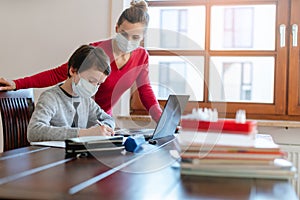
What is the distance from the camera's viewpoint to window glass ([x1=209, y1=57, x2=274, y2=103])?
243 cm

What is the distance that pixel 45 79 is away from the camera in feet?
6.34

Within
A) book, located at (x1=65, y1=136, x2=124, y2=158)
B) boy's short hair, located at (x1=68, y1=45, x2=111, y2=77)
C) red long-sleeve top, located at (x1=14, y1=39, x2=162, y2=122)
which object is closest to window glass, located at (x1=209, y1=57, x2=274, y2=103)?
red long-sleeve top, located at (x1=14, y1=39, x2=162, y2=122)

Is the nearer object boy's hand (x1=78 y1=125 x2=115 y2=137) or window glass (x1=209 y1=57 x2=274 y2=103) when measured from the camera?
boy's hand (x1=78 y1=125 x2=115 y2=137)

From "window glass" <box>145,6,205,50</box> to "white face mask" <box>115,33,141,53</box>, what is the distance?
0.61m

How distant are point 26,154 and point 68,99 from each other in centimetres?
48

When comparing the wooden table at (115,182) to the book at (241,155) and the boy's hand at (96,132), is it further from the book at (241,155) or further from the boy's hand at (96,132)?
the boy's hand at (96,132)

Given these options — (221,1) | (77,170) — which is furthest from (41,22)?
(77,170)

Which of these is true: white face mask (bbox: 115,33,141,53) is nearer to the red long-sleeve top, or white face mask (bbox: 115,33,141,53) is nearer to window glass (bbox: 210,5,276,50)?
the red long-sleeve top

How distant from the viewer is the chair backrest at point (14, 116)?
5.53 ft

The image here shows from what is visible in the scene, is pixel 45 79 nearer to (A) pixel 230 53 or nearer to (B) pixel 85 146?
(B) pixel 85 146

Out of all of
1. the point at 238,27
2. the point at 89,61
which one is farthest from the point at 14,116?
the point at 238,27

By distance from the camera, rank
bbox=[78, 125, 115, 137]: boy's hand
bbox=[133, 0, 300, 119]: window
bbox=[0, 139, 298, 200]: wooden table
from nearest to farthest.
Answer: bbox=[0, 139, 298, 200]: wooden table < bbox=[78, 125, 115, 137]: boy's hand < bbox=[133, 0, 300, 119]: window

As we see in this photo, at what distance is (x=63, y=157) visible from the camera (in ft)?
3.72

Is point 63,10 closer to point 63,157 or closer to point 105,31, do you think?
point 105,31
